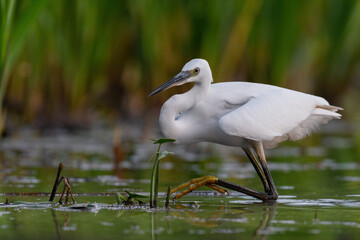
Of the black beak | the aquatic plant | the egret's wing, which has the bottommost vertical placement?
the aquatic plant

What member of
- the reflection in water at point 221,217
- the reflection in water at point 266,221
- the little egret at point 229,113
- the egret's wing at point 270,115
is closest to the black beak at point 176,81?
the little egret at point 229,113

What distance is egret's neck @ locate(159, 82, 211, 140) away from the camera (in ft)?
19.8

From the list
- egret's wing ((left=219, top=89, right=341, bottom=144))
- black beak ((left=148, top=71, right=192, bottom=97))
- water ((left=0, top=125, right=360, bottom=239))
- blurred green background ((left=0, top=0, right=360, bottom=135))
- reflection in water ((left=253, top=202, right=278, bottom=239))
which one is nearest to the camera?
reflection in water ((left=253, top=202, right=278, bottom=239))

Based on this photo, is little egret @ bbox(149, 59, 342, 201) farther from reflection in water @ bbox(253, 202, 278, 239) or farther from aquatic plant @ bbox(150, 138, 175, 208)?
aquatic plant @ bbox(150, 138, 175, 208)

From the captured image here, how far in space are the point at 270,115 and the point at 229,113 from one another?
34 cm

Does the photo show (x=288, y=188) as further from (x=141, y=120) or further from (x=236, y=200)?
(x=141, y=120)

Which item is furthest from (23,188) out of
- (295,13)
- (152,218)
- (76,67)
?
(295,13)

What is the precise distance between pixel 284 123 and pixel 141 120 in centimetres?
765

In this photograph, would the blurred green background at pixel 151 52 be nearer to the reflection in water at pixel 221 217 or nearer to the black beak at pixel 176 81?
→ the black beak at pixel 176 81

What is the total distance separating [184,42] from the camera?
12.8 metres

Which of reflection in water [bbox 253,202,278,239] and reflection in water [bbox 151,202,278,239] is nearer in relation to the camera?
reflection in water [bbox 253,202,278,239]

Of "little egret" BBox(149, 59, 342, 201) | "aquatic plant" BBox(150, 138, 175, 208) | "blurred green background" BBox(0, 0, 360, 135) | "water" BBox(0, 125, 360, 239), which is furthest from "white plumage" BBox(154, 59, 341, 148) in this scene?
"blurred green background" BBox(0, 0, 360, 135)

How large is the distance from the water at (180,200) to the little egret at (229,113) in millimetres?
448

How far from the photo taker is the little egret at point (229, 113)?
19.8 feet
